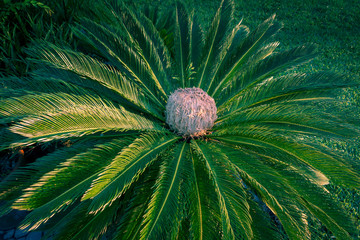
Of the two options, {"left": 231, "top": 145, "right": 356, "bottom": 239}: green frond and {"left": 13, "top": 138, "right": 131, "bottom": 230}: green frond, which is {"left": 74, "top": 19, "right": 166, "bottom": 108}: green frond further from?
{"left": 231, "top": 145, "right": 356, "bottom": 239}: green frond

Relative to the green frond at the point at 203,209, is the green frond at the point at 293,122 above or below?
above

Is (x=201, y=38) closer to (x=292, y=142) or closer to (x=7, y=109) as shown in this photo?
(x=292, y=142)

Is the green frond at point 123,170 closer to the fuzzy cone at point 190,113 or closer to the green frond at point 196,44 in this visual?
the fuzzy cone at point 190,113

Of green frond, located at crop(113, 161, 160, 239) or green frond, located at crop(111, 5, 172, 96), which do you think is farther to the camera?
green frond, located at crop(111, 5, 172, 96)

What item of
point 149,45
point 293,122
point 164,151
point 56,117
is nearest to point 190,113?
point 164,151

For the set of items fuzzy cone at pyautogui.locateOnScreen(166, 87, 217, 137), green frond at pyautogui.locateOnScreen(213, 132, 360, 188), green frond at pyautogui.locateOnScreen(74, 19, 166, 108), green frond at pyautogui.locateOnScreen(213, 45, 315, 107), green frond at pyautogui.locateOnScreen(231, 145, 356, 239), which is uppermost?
green frond at pyautogui.locateOnScreen(74, 19, 166, 108)

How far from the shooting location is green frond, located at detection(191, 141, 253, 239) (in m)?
1.35

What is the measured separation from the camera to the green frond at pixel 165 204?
4.40 ft

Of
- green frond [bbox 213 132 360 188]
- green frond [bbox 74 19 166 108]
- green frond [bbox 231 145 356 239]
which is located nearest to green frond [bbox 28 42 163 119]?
green frond [bbox 74 19 166 108]

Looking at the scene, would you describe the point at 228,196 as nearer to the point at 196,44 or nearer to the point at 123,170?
the point at 123,170

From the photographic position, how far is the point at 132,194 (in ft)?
6.01

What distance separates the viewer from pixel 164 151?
1.89 meters

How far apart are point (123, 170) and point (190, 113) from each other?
2.62 feet

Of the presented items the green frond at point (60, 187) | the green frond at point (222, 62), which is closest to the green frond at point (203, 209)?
the green frond at point (60, 187)
